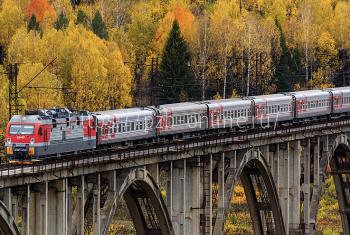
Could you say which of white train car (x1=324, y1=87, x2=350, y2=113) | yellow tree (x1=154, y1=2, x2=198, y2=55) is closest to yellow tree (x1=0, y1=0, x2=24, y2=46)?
yellow tree (x1=154, y1=2, x2=198, y2=55)

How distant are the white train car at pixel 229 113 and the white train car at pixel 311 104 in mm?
7041

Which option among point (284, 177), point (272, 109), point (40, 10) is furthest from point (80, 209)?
point (40, 10)

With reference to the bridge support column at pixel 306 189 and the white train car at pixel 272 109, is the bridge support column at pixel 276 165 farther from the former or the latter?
the white train car at pixel 272 109

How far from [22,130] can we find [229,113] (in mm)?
24698

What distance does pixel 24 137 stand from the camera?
6712cm

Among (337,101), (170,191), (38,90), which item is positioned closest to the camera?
(170,191)

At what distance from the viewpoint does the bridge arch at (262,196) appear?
86.6 meters

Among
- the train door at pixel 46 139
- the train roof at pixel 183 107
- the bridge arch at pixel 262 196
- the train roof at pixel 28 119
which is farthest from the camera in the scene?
the bridge arch at pixel 262 196

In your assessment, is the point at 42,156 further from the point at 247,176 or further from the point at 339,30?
the point at 339,30

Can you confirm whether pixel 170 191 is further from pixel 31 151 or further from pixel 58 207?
pixel 58 207

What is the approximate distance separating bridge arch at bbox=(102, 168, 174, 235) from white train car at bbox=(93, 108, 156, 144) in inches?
117

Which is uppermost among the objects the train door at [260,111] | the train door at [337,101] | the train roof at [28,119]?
the train door at [337,101]

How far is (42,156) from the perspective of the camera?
6712cm

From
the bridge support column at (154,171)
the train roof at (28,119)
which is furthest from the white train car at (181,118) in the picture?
the train roof at (28,119)
